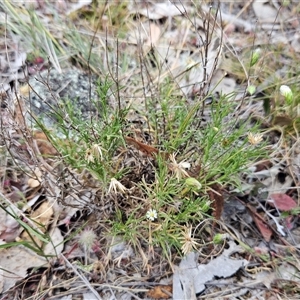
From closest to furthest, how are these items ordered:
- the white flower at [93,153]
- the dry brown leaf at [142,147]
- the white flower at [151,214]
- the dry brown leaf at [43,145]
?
the white flower at [93,153], the white flower at [151,214], the dry brown leaf at [142,147], the dry brown leaf at [43,145]

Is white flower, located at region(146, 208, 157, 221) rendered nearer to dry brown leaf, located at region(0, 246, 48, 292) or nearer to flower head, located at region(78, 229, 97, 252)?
flower head, located at region(78, 229, 97, 252)

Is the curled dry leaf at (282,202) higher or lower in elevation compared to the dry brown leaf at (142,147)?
lower

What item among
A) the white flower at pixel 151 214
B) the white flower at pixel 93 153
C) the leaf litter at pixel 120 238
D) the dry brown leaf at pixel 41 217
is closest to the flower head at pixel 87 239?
the leaf litter at pixel 120 238

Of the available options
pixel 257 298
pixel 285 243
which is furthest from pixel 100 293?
pixel 285 243

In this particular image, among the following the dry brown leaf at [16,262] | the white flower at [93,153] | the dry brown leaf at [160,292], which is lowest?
the dry brown leaf at [160,292]

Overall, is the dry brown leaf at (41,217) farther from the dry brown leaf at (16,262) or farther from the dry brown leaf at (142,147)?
the dry brown leaf at (142,147)

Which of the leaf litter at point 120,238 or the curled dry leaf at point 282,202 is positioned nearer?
the leaf litter at point 120,238

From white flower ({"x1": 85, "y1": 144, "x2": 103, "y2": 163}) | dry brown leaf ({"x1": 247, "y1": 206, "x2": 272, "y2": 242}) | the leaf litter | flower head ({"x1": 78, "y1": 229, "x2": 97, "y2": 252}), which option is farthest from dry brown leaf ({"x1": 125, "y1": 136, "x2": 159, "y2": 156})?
dry brown leaf ({"x1": 247, "y1": 206, "x2": 272, "y2": 242})

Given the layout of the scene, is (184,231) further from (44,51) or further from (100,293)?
(44,51)

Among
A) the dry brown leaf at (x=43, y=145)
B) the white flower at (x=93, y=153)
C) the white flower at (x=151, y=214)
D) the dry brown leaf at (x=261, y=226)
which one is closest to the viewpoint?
the white flower at (x=93, y=153)
